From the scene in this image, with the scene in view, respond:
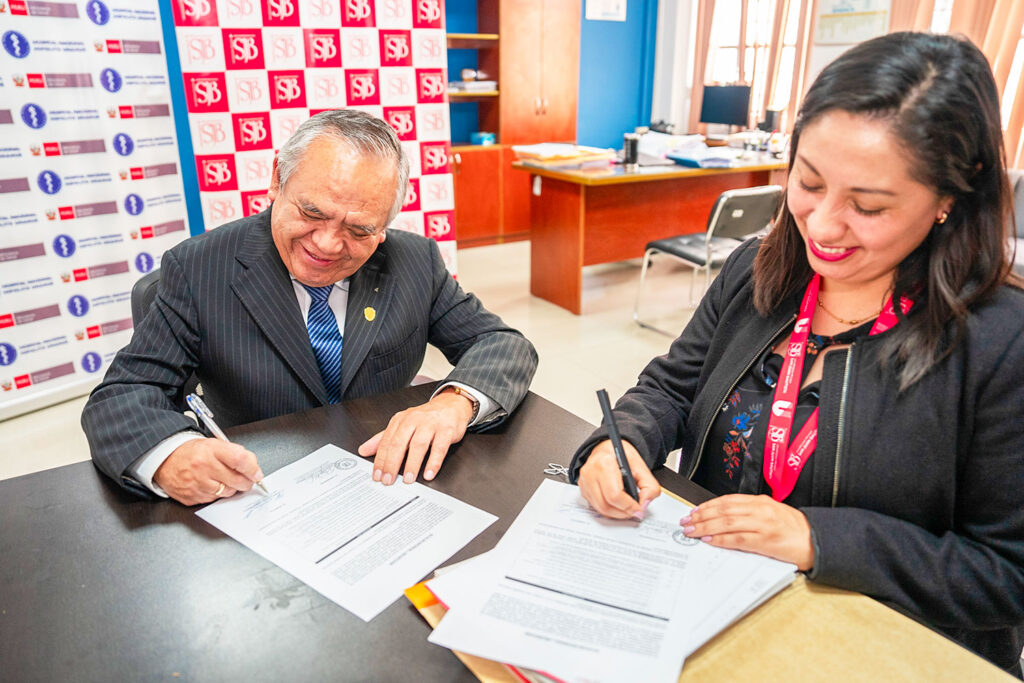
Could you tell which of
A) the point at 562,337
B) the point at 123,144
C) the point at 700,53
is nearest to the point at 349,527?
the point at 123,144

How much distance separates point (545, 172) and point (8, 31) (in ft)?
9.14

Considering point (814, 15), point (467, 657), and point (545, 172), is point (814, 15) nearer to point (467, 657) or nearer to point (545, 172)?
point (545, 172)

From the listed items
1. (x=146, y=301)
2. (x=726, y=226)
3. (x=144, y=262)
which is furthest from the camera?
(x=726, y=226)

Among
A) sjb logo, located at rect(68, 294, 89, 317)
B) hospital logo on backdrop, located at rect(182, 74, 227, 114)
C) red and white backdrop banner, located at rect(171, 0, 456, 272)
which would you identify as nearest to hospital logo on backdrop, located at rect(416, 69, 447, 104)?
red and white backdrop banner, located at rect(171, 0, 456, 272)

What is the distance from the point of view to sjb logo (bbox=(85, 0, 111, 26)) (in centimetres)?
292

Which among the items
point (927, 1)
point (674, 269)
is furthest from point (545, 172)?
point (927, 1)

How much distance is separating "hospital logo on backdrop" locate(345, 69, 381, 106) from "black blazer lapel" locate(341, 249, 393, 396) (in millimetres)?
1985

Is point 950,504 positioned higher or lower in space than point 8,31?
lower

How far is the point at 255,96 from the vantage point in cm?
303

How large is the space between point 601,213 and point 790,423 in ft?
11.5

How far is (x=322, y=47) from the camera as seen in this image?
3088mm

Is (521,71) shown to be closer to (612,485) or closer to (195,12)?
(195,12)

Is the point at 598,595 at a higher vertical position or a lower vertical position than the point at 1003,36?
lower

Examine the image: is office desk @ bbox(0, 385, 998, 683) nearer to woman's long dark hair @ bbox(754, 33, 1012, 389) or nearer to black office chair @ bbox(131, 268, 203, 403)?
woman's long dark hair @ bbox(754, 33, 1012, 389)
